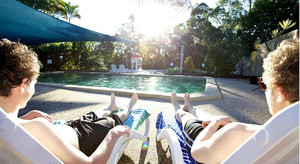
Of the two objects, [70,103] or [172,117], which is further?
[70,103]

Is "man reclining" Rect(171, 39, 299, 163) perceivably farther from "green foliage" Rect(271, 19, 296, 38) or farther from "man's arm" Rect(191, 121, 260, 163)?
"green foliage" Rect(271, 19, 296, 38)

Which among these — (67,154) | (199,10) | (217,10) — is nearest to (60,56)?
(67,154)

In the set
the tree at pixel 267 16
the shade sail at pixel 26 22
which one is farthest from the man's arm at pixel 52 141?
the tree at pixel 267 16

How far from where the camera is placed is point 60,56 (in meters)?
13.3

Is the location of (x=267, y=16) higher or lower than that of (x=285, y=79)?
higher

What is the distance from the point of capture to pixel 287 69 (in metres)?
0.57

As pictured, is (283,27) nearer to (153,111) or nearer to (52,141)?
(153,111)

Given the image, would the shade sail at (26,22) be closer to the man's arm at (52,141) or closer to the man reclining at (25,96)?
the man reclining at (25,96)

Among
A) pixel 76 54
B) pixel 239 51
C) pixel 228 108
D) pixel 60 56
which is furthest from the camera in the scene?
pixel 76 54

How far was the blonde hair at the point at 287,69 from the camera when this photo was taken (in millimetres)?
556

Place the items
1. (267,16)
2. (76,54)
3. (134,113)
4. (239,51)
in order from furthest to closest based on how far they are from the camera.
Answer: (76,54), (267,16), (239,51), (134,113)

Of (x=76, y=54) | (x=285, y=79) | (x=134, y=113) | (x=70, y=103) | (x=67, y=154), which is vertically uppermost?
(x=76, y=54)

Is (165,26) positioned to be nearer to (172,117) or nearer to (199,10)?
(199,10)

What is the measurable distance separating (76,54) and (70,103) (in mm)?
13608
